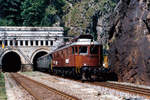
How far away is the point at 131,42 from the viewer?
20344 millimetres

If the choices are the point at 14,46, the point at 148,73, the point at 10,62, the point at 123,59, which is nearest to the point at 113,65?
the point at 123,59

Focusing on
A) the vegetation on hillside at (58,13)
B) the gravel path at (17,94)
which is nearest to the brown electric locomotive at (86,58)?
the gravel path at (17,94)

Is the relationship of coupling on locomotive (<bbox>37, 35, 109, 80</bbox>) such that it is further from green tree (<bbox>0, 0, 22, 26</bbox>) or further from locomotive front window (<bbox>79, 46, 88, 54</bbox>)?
green tree (<bbox>0, 0, 22, 26</bbox>)

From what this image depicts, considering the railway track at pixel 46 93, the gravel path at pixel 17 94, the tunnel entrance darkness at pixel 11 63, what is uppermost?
the tunnel entrance darkness at pixel 11 63

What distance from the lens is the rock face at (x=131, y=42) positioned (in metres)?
18.4

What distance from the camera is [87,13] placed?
63.2 m

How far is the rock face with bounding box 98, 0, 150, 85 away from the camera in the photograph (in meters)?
18.4

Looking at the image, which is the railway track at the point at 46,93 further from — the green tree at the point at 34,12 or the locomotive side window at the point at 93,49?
the green tree at the point at 34,12

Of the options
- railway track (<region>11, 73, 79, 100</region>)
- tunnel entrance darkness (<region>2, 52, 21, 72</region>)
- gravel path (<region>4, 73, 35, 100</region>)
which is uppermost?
tunnel entrance darkness (<region>2, 52, 21, 72</region>)

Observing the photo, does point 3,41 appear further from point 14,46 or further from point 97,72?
point 97,72

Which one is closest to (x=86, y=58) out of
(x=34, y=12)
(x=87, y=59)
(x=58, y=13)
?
(x=87, y=59)

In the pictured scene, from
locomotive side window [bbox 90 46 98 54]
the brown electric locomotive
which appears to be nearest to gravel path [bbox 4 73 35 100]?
the brown electric locomotive

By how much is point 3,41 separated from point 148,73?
4538 centimetres

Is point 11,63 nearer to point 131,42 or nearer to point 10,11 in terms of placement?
point 10,11
